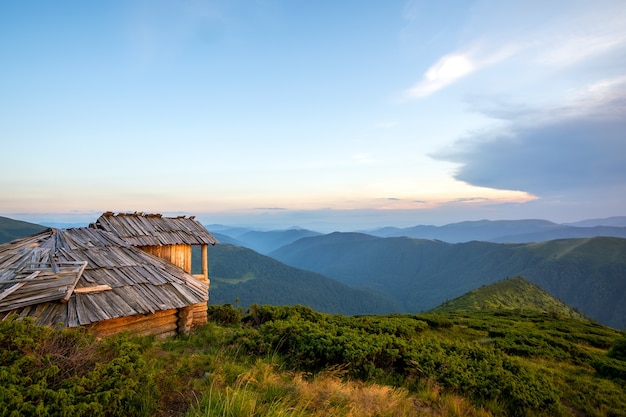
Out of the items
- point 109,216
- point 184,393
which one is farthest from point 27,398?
point 109,216

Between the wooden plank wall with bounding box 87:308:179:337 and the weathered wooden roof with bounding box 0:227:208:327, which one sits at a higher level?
the weathered wooden roof with bounding box 0:227:208:327

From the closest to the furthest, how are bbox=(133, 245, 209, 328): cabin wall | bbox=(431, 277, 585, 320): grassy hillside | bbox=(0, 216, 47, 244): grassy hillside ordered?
bbox=(133, 245, 209, 328): cabin wall < bbox=(431, 277, 585, 320): grassy hillside < bbox=(0, 216, 47, 244): grassy hillside

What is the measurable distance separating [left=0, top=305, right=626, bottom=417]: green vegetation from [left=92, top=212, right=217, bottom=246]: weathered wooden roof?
4641mm

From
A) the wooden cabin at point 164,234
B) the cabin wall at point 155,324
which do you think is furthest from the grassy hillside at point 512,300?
the cabin wall at point 155,324

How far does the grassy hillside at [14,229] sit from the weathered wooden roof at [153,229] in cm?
17110

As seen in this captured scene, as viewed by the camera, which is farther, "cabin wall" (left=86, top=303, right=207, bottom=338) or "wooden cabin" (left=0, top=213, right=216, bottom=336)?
"cabin wall" (left=86, top=303, right=207, bottom=338)

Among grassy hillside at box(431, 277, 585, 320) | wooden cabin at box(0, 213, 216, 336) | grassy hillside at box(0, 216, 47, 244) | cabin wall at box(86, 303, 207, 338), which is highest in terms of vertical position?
wooden cabin at box(0, 213, 216, 336)

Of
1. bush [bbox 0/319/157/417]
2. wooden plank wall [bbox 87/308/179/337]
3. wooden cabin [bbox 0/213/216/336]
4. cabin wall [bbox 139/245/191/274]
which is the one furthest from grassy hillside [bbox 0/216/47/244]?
A: bush [bbox 0/319/157/417]

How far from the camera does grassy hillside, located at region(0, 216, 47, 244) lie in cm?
14750

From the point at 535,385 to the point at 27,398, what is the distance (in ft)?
34.7

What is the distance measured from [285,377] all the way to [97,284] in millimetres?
7668

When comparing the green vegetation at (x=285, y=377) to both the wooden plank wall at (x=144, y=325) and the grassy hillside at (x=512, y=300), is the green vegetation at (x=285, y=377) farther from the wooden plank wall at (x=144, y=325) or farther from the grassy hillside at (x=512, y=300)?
the grassy hillside at (x=512, y=300)

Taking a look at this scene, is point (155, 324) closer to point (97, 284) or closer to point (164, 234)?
point (97, 284)

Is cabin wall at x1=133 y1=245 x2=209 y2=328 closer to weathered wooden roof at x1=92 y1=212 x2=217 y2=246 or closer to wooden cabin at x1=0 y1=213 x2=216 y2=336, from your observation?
wooden cabin at x1=0 y1=213 x2=216 y2=336
